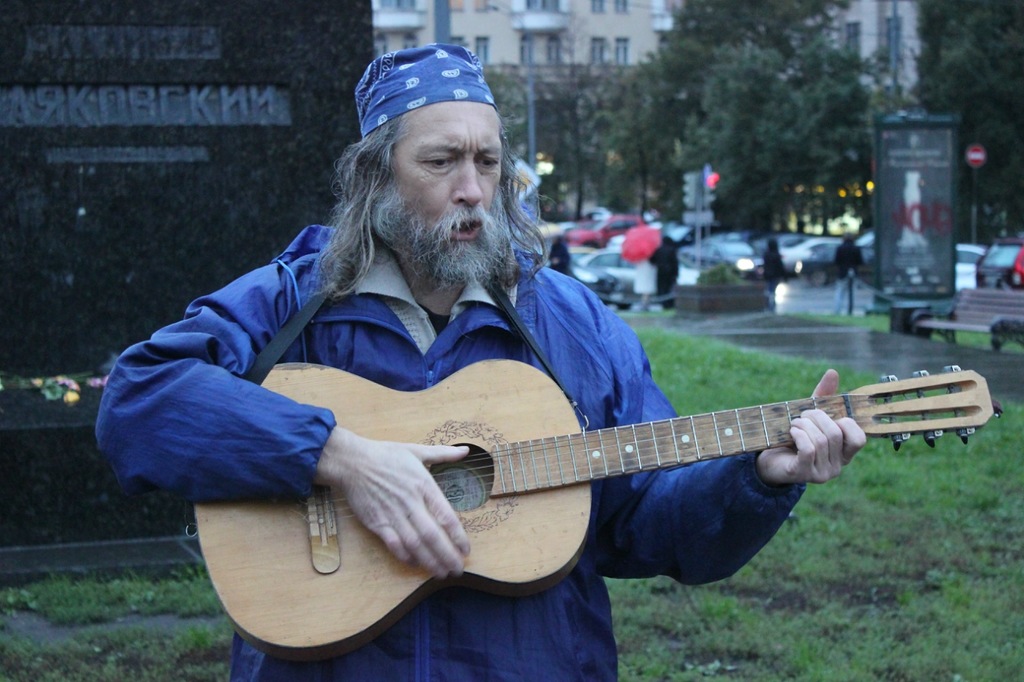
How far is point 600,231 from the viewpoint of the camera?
4966 centimetres

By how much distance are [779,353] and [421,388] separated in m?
11.0

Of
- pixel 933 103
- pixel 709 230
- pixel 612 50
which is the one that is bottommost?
pixel 709 230

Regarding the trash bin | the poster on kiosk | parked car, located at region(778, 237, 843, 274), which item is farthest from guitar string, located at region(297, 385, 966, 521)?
parked car, located at region(778, 237, 843, 274)

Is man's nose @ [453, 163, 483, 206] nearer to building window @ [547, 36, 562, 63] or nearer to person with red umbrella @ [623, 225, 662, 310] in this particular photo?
person with red umbrella @ [623, 225, 662, 310]

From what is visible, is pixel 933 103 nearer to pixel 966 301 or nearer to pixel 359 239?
pixel 966 301

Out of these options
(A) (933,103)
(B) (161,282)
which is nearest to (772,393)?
(B) (161,282)

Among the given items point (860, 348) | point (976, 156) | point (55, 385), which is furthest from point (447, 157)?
point (976, 156)

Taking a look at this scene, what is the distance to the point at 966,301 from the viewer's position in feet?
48.0

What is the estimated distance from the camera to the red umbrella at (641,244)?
2409 cm

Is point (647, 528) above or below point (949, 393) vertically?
below

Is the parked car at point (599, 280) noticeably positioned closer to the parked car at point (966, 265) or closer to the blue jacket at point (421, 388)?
the parked car at point (966, 265)

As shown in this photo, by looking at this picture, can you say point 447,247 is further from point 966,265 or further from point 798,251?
point 798,251

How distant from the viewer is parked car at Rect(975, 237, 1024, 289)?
22.9 meters

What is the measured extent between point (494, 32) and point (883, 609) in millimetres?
71468
